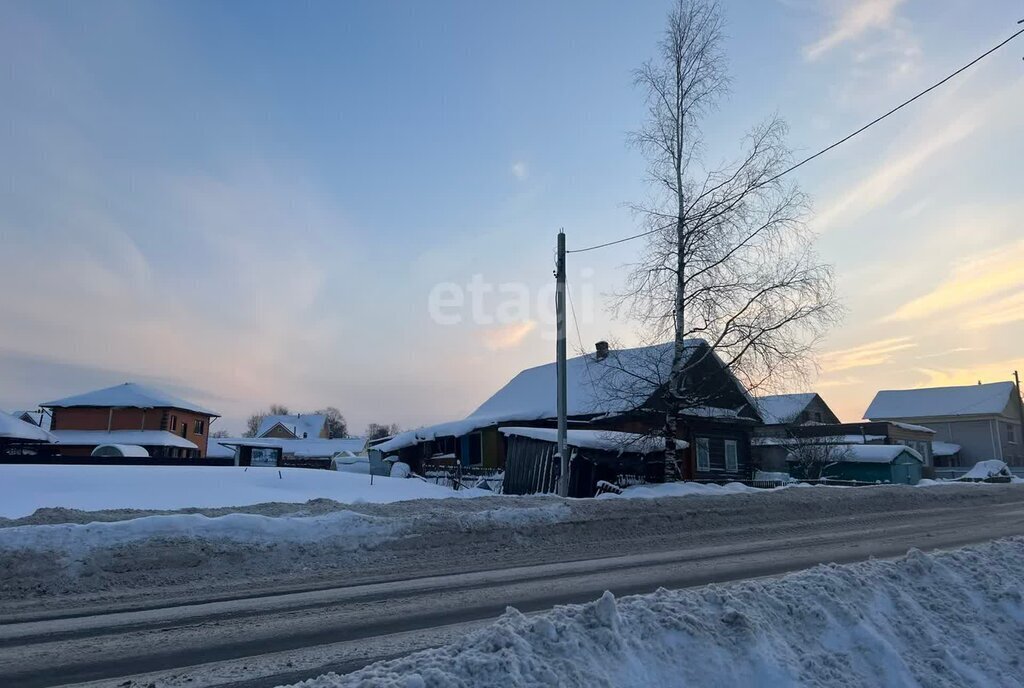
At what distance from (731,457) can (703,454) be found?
2432 mm

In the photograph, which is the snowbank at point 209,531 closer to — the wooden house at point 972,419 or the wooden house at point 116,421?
the wooden house at point 116,421

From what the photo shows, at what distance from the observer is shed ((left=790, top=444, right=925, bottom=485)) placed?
41.0 m

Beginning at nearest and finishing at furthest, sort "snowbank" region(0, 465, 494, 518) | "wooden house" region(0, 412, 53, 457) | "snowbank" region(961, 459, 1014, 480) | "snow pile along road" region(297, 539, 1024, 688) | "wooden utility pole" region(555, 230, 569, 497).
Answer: "snow pile along road" region(297, 539, 1024, 688) < "snowbank" region(0, 465, 494, 518) < "wooden utility pole" region(555, 230, 569, 497) < "snowbank" region(961, 459, 1014, 480) < "wooden house" region(0, 412, 53, 457)

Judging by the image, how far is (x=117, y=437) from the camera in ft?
168

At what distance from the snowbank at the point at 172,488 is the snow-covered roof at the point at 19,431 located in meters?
32.5

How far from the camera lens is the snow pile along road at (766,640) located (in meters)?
4.15

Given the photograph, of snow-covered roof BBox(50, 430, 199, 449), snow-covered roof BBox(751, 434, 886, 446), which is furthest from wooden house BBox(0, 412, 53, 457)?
snow-covered roof BBox(751, 434, 886, 446)

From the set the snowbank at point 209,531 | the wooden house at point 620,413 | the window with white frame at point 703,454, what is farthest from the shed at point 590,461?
the window with white frame at point 703,454

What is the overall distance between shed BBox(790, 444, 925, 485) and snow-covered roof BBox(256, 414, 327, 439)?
257 feet

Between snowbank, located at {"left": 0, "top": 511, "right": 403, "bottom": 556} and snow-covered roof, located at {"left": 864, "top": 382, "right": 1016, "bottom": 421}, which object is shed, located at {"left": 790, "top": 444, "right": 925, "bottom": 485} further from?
snowbank, located at {"left": 0, "top": 511, "right": 403, "bottom": 556}

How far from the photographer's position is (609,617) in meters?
4.76

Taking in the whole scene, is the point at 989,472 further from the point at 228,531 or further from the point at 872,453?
the point at 228,531

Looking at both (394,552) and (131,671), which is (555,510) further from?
(131,671)

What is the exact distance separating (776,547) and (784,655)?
7330mm
